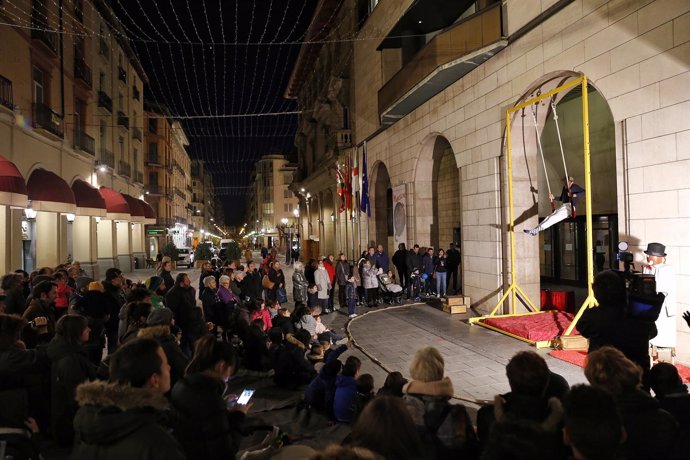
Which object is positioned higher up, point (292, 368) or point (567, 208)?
point (567, 208)

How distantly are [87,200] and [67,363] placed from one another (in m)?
19.2

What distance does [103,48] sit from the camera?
27.2 metres

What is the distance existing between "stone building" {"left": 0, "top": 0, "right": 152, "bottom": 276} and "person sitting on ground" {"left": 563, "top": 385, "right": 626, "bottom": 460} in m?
12.5

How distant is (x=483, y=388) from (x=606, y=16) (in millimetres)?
6876

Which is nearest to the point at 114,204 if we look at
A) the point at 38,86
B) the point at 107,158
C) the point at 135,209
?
the point at 107,158

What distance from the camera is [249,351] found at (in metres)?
7.85

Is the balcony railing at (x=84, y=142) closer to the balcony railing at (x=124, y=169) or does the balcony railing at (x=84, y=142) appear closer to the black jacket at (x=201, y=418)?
the balcony railing at (x=124, y=169)

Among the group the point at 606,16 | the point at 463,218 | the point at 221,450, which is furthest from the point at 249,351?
the point at 606,16

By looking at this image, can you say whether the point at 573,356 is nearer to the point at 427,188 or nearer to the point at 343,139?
the point at 427,188

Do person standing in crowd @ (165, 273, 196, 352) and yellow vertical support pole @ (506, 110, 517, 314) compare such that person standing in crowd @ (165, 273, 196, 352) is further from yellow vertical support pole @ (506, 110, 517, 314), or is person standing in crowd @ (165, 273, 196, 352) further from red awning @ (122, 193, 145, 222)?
red awning @ (122, 193, 145, 222)

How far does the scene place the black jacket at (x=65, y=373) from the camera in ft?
13.9

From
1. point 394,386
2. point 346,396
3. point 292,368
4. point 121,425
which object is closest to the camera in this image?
point 121,425

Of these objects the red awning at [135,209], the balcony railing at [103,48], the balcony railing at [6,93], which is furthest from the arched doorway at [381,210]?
the balcony railing at [103,48]

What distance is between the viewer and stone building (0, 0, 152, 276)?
1513 cm
